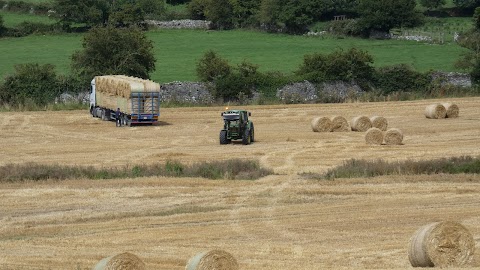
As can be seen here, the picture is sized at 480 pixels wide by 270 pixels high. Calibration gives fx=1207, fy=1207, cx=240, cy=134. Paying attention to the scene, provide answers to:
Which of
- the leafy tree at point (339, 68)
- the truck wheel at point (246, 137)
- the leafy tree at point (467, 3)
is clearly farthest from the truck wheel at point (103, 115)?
the leafy tree at point (467, 3)

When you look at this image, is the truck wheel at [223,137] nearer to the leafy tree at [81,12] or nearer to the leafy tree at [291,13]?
the leafy tree at [291,13]

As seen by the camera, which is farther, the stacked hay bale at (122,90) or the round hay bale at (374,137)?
the stacked hay bale at (122,90)

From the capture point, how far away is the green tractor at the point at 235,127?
43844mm

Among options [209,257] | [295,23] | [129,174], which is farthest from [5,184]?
[295,23]

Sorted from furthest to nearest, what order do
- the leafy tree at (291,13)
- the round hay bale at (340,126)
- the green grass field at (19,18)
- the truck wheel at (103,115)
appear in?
the green grass field at (19,18), the leafy tree at (291,13), the truck wheel at (103,115), the round hay bale at (340,126)

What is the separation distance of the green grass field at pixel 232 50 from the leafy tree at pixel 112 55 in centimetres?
440

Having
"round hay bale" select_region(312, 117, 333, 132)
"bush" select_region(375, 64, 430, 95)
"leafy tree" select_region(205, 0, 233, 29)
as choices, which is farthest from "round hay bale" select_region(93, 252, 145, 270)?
"leafy tree" select_region(205, 0, 233, 29)

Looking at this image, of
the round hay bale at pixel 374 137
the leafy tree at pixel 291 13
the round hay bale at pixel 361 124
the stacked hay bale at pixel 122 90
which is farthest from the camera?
the leafy tree at pixel 291 13

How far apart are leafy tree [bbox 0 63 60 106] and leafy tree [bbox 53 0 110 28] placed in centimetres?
3020

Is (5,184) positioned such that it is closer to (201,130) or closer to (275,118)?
(201,130)

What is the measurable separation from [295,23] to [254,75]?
1246 inches

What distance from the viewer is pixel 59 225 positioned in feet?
91.4

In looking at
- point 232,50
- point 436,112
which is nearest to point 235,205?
point 436,112

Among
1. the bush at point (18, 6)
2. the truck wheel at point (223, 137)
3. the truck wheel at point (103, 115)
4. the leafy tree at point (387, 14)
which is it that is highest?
the leafy tree at point (387, 14)
